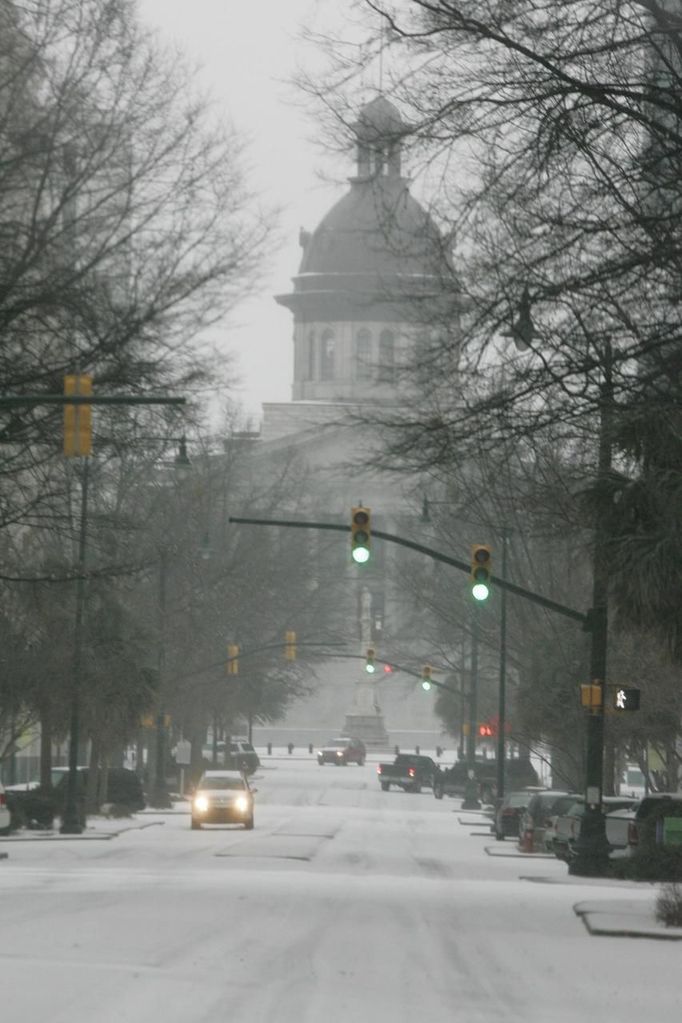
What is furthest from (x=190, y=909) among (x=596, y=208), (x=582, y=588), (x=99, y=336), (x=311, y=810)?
(x=311, y=810)

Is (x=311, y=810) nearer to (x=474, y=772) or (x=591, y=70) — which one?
(x=474, y=772)

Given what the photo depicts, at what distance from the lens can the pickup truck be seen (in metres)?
82.2

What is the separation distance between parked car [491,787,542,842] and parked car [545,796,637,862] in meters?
7.68

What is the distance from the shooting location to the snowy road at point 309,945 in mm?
13586

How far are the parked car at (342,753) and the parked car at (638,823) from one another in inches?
2737

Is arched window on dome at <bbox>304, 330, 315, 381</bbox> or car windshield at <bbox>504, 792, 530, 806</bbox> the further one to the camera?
arched window on dome at <bbox>304, 330, 315, 381</bbox>

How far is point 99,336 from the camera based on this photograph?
2347 centimetres

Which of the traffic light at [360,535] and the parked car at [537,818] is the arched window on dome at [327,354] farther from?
the traffic light at [360,535]

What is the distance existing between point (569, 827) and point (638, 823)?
3.67 meters

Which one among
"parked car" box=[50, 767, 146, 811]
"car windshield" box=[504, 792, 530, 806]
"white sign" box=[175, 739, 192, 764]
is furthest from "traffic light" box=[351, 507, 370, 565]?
"white sign" box=[175, 739, 192, 764]

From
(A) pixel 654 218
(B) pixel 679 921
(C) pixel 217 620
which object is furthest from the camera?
(C) pixel 217 620

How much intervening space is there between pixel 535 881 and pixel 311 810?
29995mm

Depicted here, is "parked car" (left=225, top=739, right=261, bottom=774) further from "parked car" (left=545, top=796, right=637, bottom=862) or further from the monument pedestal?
"parked car" (left=545, top=796, right=637, bottom=862)

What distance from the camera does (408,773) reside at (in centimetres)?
8244
